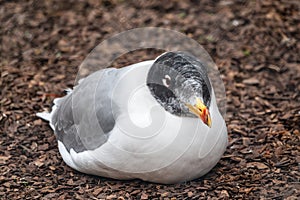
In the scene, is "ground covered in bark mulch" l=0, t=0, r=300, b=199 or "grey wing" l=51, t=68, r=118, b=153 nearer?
"grey wing" l=51, t=68, r=118, b=153

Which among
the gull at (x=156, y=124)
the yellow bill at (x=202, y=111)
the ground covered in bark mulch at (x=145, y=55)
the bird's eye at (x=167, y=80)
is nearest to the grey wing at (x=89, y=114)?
the gull at (x=156, y=124)

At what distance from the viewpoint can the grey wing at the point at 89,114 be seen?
5.38 meters

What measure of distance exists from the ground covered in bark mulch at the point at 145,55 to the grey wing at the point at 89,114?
1.19 feet

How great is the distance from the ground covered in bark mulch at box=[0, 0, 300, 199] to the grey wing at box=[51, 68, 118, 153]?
0.36 m

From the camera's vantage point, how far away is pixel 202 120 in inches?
195

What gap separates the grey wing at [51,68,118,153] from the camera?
538 cm

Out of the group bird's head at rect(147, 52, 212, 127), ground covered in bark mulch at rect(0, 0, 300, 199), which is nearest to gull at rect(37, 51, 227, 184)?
bird's head at rect(147, 52, 212, 127)

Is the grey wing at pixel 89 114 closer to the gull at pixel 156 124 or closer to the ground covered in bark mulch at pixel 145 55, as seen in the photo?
the gull at pixel 156 124

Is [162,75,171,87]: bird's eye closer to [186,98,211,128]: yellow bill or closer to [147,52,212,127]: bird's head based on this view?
[147,52,212,127]: bird's head

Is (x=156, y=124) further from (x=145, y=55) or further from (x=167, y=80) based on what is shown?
(x=145, y=55)

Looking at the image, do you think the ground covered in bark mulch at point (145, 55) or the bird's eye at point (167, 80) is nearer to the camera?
the bird's eye at point (167, 80)

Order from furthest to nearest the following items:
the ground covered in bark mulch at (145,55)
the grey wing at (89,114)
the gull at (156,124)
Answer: the ground covered in bark mulch at (145,55) < the grey wing at (89,114) < the gull at (156,124)

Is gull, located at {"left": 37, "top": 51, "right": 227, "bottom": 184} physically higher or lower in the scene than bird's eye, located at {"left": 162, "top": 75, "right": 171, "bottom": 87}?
lower

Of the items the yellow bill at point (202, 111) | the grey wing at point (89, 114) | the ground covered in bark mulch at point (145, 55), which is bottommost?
the ground covered in bark mulch at point (145, 55)
